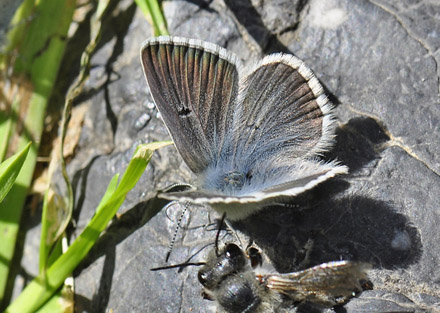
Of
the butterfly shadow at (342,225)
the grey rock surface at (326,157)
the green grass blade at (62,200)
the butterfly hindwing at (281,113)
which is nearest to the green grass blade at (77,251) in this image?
the green grass blade at (62,200)

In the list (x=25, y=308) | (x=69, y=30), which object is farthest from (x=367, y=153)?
(x=69, y=30)

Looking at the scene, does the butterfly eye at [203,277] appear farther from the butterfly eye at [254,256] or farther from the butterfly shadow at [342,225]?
the butterfly shadow at [342,225]

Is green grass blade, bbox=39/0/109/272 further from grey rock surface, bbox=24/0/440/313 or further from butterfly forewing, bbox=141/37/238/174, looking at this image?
butterfly forewing, bbox=141/37/238/174

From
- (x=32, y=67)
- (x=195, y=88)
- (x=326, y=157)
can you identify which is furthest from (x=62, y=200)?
(x=326, y=157)

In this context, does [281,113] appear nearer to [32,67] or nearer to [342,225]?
[342,225]

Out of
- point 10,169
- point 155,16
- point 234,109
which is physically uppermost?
point 155,16

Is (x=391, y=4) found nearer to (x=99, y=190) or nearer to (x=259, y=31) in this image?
(x=259, y=31)

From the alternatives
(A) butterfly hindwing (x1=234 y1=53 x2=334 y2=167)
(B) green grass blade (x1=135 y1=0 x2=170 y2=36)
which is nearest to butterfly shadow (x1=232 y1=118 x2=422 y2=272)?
(A) butterfly hindwing (x1=234 y1=53 x2=334 y2=167)
